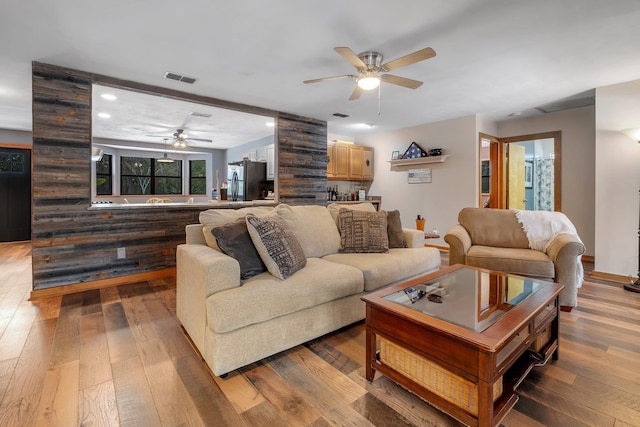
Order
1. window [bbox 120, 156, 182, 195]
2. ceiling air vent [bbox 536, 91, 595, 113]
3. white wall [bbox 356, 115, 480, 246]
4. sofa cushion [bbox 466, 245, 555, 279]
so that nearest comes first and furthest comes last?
sofa cushion [bbox 466, 245, 555, 279] < ceiling air vent [bbox 536, 91, 595, 113] < white wall [bbox 356, 115, 480, 246] < window [bbox 120, 156, 182, 195]

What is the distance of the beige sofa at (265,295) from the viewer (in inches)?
68.6

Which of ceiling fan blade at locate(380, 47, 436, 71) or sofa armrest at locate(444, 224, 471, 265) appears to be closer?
ceiling fan blade at locate(380, 47, 436, 71)

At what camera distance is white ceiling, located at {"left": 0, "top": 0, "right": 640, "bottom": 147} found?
222cm

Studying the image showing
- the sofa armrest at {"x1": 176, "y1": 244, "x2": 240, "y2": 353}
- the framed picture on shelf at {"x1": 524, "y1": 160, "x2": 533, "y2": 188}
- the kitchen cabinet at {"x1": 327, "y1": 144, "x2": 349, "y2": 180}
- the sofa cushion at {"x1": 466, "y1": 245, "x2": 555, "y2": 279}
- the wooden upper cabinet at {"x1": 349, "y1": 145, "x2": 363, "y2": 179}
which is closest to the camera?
the sofa armrest at {"x1": 176, "y1": 244, "x2": 240, "y2": 353}

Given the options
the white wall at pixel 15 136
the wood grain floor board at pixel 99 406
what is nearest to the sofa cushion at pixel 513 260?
the wood grain floor board at pixel 99 406

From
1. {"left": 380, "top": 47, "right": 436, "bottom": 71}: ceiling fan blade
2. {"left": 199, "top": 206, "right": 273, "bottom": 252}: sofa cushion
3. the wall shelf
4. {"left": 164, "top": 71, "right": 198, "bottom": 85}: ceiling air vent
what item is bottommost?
{"left": 199, "top": 206, "right": 273, "bottom": 252}: sofa cushion

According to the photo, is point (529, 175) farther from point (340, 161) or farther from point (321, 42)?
point (321, 42)

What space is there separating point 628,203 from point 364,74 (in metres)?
3.66

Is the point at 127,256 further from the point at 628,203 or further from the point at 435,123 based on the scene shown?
the point at 628,203

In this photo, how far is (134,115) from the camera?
5281 mm

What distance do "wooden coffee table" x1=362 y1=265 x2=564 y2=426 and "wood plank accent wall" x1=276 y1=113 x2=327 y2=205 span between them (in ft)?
11.3

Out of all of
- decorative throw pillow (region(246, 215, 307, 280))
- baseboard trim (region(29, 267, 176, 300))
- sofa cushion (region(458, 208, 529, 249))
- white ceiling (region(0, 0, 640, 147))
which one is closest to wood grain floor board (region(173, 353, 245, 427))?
decorative throw pillow (region(246, 215, 307, 280))

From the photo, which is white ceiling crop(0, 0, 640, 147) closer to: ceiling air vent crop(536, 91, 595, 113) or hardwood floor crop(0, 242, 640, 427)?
ceiling air vent crop(536, 91, 595, 113)

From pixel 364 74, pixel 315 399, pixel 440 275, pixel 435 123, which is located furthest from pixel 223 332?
pixel 435 123
